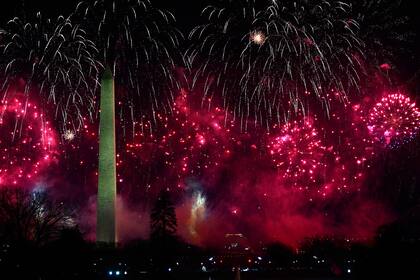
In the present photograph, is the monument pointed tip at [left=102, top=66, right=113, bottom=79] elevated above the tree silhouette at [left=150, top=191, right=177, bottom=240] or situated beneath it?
elevated above

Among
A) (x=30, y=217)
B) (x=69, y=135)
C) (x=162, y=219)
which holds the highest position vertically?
(x=69, y=135)

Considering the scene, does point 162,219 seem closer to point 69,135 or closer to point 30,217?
point 30,217

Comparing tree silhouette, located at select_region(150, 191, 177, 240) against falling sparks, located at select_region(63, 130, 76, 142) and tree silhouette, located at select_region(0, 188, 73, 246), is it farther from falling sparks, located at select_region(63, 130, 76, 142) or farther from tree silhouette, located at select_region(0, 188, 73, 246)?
falling sparks, located at select_region(63, 130, 76, 142)

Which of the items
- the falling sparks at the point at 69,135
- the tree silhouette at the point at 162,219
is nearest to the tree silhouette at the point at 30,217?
the tree silhouette at the point at 162,219

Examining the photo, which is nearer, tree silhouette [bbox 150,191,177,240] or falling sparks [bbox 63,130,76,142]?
tree silhouette [bbox 150,191,177,240]

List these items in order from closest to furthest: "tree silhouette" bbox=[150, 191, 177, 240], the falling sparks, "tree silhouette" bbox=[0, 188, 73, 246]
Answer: "tree silhouette" bbox=[0, 188, 73, 246] → "tree silhouette" bbox=[150, 191, 177, 240] → the falling sparks

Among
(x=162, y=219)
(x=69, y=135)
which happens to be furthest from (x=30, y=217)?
(x=69, y=135)

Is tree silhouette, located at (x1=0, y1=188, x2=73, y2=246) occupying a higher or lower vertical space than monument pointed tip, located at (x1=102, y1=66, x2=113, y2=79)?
lower

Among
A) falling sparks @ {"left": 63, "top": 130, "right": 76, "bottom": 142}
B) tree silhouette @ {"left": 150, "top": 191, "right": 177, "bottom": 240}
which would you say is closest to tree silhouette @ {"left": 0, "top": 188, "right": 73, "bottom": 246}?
tree silhouette @ {"left": 150, "top": 191, "right": 177, "bottom": 240}

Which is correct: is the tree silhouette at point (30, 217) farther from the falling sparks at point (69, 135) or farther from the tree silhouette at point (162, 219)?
the falling sparks at point (69, 135)

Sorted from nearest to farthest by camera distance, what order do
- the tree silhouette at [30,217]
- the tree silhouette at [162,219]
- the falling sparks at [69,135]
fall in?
the tree silhouette at [30,217] < the tree silhouette at [162,219] < the falling sparks at [69,135]

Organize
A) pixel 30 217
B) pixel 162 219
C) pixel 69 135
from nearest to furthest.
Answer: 1. pixel 30 217
2. pixel 162 219
3. pixel 69 135

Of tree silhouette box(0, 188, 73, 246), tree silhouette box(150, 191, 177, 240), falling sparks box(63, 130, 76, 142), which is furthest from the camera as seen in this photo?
falling sparks box(63, 130, 76, 142)
